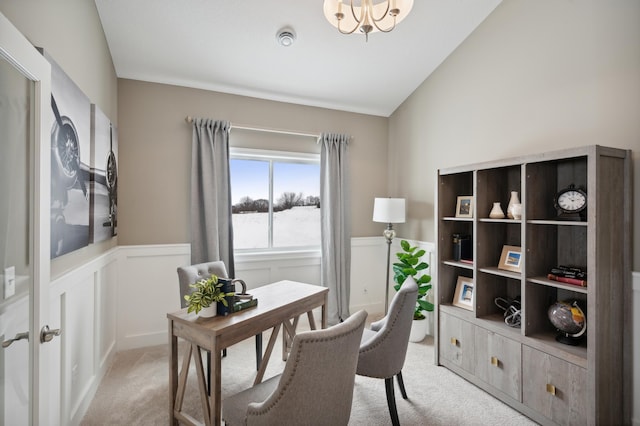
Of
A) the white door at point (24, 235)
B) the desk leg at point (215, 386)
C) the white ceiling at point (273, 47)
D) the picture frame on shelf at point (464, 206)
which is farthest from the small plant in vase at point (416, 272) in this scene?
the white door at point (24, 235)

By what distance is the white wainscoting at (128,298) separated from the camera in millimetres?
1930

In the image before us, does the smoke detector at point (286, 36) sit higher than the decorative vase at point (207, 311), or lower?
higher

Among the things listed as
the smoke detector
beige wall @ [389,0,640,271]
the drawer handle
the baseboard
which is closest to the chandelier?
the smoke detector

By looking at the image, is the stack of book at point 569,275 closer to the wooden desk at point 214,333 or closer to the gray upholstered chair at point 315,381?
the gray upholstered chair at point 315,381

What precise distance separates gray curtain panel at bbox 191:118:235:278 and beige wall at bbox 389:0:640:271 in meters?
2.13

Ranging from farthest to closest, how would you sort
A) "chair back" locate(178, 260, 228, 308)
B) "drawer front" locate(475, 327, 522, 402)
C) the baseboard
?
the baseboard, "chair back" locate(178, 260, 228, 308), "drawer front" locate(475, 327, 522, 402)

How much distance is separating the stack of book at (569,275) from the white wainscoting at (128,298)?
269mm

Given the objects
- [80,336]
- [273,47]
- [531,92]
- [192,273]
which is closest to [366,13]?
[273,47]

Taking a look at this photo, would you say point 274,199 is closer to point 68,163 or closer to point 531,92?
point 68,163

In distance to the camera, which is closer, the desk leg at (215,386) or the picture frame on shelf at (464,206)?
the desk leg at (215,386)

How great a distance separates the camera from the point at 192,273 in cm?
282

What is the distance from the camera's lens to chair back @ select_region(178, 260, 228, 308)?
9.02ft

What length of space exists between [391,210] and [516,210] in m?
1.40

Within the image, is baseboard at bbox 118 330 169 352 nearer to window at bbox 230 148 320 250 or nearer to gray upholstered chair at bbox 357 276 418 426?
window at bbox 230 148 320 250
